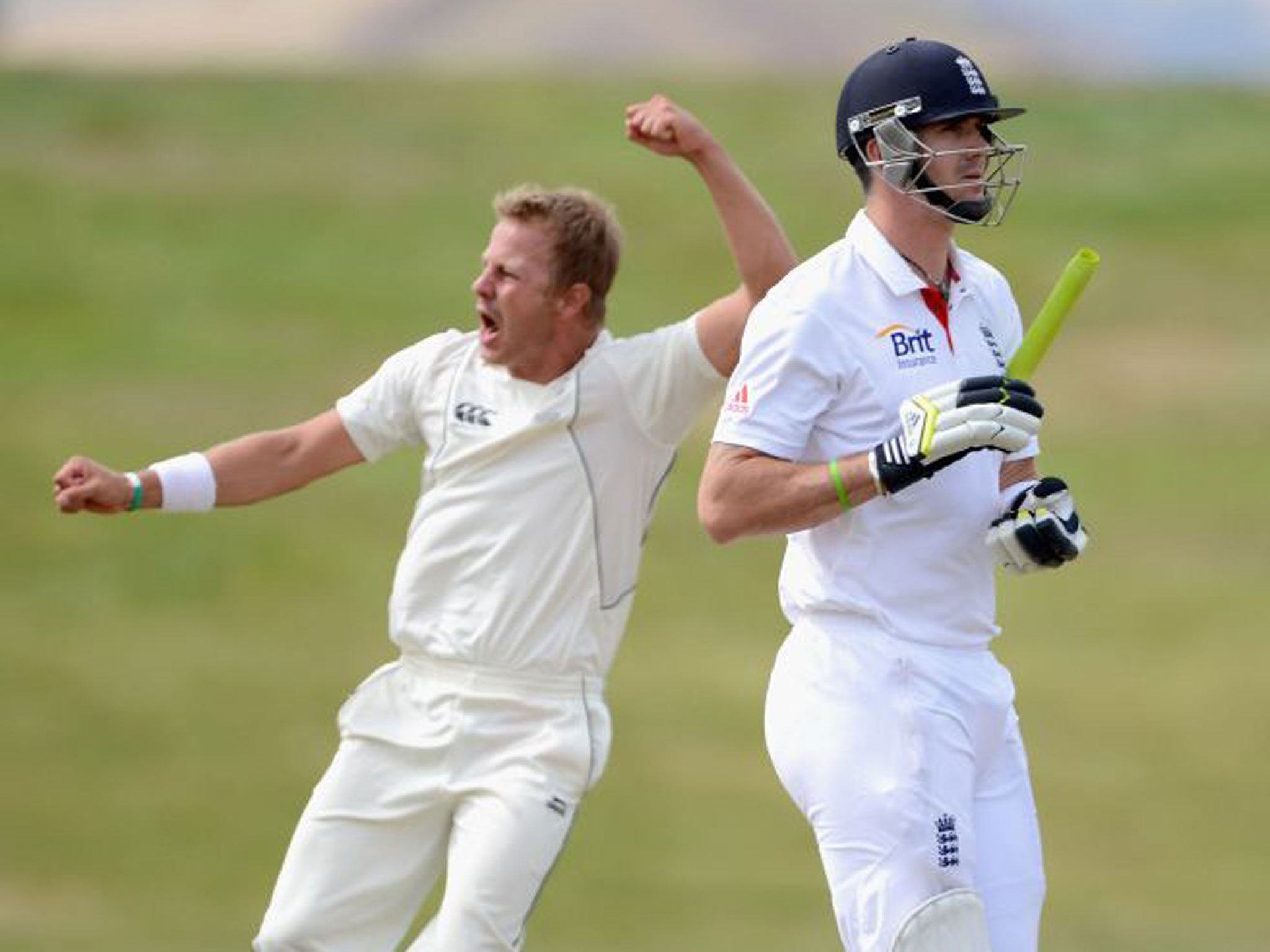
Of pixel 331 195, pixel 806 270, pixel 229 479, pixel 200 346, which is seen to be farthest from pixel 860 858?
pixel 331 195

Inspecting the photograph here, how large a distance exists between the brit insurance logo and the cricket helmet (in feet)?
0.76

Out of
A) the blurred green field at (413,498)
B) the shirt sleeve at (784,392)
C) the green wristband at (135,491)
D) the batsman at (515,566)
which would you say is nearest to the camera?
the shirt sleeve at (784,392)

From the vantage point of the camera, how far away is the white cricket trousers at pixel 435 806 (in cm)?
648

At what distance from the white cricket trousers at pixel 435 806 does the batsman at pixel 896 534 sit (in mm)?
912

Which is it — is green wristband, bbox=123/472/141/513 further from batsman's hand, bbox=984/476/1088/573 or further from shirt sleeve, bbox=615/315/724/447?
batsman's hand, bbox=984/476/1088/573

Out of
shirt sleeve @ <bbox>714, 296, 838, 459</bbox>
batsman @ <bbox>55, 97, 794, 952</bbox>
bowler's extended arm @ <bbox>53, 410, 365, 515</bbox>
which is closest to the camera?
shirt sleeve @ <bbox>714, 296, 838, 459</bbox>

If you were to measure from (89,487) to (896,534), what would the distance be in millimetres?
2004

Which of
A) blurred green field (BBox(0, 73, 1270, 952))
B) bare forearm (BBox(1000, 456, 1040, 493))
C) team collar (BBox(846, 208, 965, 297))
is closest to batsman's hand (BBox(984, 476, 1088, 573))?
bare forearm (BBox(1000, 456, 1040, 493))

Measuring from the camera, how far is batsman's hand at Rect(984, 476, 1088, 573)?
18.2 feet

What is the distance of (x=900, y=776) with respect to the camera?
5.53 metres

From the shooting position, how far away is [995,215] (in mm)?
5754

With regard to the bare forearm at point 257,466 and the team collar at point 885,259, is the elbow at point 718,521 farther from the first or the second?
the bare forearm at point 257,466

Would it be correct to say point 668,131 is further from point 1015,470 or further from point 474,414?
point 1015,470

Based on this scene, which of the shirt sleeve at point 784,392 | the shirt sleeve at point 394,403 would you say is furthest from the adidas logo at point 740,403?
the shirt sleeve at point 394,403
